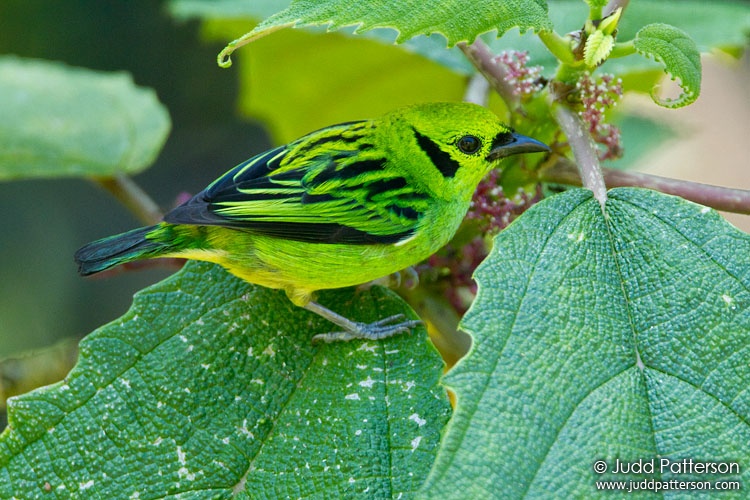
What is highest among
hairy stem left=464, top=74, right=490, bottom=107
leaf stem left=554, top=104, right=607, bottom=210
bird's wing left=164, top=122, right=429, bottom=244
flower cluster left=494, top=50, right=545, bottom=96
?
flower cluster left=494, top=50, right=545, bottom=96

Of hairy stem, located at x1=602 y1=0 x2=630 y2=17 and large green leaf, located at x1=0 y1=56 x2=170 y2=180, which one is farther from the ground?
hairy stem, located at x1=602 y1=0 x2=630 y2=17

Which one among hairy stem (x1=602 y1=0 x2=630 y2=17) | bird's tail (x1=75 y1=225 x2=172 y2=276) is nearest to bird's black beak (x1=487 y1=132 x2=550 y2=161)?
hairy stem (x1=602 y1=0 x2=630 y2=17)

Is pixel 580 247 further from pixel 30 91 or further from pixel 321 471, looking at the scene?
pixel 30 91

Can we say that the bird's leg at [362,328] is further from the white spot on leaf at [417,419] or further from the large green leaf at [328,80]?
the large green leaf at [328,80]

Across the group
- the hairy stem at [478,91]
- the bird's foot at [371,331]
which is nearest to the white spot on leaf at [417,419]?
the bird's foot at [371,331]

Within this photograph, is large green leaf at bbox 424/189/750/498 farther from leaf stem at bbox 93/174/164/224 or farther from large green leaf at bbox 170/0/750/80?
leaf stem at bbox 93/174/164/224

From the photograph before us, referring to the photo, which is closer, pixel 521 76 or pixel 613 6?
pixel 613 6

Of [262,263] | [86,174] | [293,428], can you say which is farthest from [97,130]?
[293,428]

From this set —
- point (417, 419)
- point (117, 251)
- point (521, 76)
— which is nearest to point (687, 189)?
point (521, 76)

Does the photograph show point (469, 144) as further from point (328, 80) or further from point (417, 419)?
point (328, 80)
